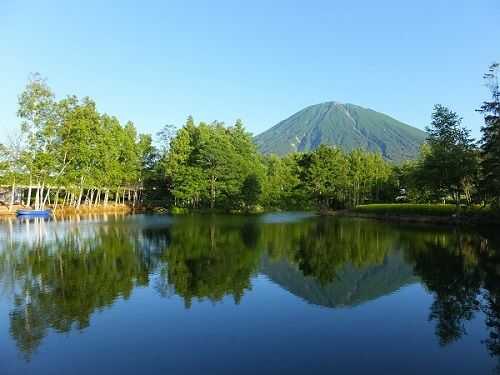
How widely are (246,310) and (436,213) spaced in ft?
118

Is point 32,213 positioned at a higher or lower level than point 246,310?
higher

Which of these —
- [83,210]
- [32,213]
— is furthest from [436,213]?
[83,210]

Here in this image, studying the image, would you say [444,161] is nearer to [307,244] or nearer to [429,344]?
[307,244]

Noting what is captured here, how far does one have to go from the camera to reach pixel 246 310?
12.6 m

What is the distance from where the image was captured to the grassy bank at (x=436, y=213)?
38500 mm

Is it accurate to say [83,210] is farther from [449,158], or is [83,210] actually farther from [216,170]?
[449,158]

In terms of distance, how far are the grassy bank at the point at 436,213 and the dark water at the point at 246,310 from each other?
16.4 meters

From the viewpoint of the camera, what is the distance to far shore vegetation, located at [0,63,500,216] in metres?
42.4

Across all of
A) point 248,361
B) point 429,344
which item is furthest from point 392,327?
point 248,361

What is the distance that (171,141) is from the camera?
73625 mm

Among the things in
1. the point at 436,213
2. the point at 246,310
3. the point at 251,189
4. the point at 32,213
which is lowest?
the point at 246,310

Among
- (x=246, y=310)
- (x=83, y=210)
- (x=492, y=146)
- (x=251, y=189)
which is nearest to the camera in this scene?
(x=246, y=310)

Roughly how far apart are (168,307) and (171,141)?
207 ft

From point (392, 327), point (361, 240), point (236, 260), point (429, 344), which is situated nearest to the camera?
point (429, 344)
